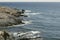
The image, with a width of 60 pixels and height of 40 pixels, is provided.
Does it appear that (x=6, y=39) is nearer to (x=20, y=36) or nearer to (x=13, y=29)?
(x=20, y=36)

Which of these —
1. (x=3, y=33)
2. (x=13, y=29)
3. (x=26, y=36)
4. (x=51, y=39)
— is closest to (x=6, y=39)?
(x=3, y=33)

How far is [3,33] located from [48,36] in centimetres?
1329

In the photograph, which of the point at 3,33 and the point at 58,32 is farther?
the point at 58,32

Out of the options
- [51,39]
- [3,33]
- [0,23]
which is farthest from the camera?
[0,23]

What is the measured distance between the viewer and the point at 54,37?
3909 centimetres

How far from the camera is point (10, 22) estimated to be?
157 ft

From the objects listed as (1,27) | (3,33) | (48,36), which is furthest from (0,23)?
(3,33)

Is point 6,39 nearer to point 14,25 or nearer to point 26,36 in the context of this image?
point 26,36

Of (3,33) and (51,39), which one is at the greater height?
(3,33)

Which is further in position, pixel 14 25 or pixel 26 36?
pixel 14 25

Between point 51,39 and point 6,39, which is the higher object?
point 6,39

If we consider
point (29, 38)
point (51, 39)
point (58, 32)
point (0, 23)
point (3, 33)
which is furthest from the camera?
point (0, 23)

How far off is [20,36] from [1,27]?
12551 millimetres

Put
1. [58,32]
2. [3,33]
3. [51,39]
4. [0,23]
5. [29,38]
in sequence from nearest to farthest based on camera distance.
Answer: [3,33]
[29,38]
[51,39]
[58,32]
[0,23]
